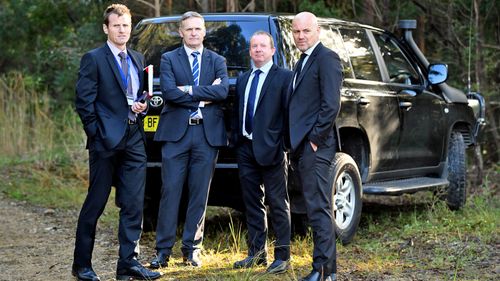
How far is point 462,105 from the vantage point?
9.53m

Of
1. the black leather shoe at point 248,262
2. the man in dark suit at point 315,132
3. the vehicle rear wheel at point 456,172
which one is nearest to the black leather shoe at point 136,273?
the black leather shoe at point 248,262

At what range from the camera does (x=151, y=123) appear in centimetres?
700

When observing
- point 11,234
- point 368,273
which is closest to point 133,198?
point 368,273

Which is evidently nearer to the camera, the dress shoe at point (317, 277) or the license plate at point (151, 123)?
the dress shoe at point (317, 277)

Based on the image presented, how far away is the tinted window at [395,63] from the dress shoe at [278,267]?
2.86m

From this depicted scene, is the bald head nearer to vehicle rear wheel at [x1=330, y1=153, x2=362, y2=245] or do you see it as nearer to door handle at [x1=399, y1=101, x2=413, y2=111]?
vehicle rear wheel at [x1=330, y1=153, x2=362, y2=245]

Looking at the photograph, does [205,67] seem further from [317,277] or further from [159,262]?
[317,277]

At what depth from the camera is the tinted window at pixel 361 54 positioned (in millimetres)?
7980

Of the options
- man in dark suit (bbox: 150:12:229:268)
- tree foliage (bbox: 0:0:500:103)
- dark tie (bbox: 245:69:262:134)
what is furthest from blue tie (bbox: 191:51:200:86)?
tree foliage (bbox: 0:0:500:103)

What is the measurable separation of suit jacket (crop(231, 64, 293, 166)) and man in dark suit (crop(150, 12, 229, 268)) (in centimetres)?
30

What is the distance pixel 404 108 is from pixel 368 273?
2.47 m

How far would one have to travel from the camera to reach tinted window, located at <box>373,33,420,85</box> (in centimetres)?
861

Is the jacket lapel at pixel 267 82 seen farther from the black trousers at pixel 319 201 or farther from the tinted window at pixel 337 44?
the tinted window at pixel 337 44

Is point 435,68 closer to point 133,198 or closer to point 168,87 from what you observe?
point 168,87
